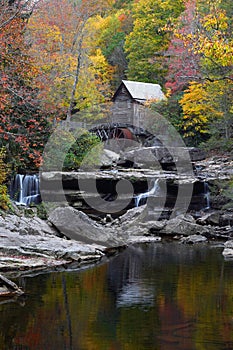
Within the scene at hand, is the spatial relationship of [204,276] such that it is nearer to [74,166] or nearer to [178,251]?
[178,251]

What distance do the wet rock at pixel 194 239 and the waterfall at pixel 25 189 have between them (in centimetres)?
702

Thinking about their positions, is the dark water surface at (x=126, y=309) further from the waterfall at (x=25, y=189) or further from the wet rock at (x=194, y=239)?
the waterfall at (x=25, y=189)

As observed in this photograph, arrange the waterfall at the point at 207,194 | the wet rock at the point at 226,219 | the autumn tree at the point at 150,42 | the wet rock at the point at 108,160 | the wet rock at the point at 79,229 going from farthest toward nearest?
the autumn tree at the point at 150,42
the wet rock at the point at 108,160
the waterfall at the point at 207,194
the wet rock at the point at 226,219
the wet rock at the point at 79,229

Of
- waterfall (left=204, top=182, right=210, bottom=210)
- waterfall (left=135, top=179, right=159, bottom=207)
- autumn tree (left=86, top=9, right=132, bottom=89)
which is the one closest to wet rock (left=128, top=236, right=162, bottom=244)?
waterfall (left=135, top=179, right=159, bottom=207)

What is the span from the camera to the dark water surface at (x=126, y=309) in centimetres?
678

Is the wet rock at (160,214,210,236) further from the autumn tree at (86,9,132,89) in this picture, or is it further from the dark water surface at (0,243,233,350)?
the autumn tree at (86,9,132,89)

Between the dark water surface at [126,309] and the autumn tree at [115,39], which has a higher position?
the autumn tree at [115,39]

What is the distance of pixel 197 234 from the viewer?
1848 cm

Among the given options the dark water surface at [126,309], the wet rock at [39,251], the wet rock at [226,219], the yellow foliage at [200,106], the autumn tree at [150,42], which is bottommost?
the dark water surface at [126,309]

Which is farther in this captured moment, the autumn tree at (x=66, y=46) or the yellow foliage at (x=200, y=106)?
the autumn tree at (x=66, y=46)

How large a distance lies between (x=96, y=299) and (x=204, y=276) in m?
3.37

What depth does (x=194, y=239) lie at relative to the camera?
1736 cm

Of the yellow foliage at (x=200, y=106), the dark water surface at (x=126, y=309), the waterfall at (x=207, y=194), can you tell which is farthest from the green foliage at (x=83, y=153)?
the dark water surface at (x=126, y=309)

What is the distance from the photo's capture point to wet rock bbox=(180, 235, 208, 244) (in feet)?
56.4
